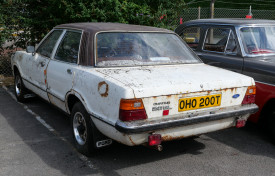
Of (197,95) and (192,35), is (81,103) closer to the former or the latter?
(197,95)

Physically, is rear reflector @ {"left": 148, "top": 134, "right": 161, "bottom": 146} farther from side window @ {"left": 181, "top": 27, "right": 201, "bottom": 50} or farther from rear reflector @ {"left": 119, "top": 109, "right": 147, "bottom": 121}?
side window @ {"left": 181, "top": 27, "right": 201, "bottom": 50}

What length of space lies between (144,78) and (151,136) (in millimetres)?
626

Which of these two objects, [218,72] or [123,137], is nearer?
[123,137]

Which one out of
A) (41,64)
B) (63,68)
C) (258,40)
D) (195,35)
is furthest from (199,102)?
(195,35)

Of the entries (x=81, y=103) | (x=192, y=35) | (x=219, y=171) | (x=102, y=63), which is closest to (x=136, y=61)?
(x=102, y=63)

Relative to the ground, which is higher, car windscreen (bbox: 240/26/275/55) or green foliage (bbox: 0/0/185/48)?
green foliage (bbox: 0/0/185/48)

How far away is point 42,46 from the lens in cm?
527

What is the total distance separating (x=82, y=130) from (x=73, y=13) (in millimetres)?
4250

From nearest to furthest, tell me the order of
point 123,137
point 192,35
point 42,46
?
point 123,137 → point 42,46 → point 192,35

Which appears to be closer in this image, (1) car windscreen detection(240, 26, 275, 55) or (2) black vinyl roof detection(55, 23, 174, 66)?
(2) black vinyl roof detection(55, 23, 174, 66)

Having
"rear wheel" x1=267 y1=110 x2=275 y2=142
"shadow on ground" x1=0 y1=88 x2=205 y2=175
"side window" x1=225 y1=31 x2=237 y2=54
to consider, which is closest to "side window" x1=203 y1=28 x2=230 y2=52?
"side window" x1=225 y1=31 x2=237 y2=54

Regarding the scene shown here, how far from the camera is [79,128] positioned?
4.00 metres

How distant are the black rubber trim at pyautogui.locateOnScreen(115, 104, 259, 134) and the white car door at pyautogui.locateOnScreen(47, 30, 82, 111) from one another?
1.22 meters

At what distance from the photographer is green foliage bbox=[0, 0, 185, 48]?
7.55m
